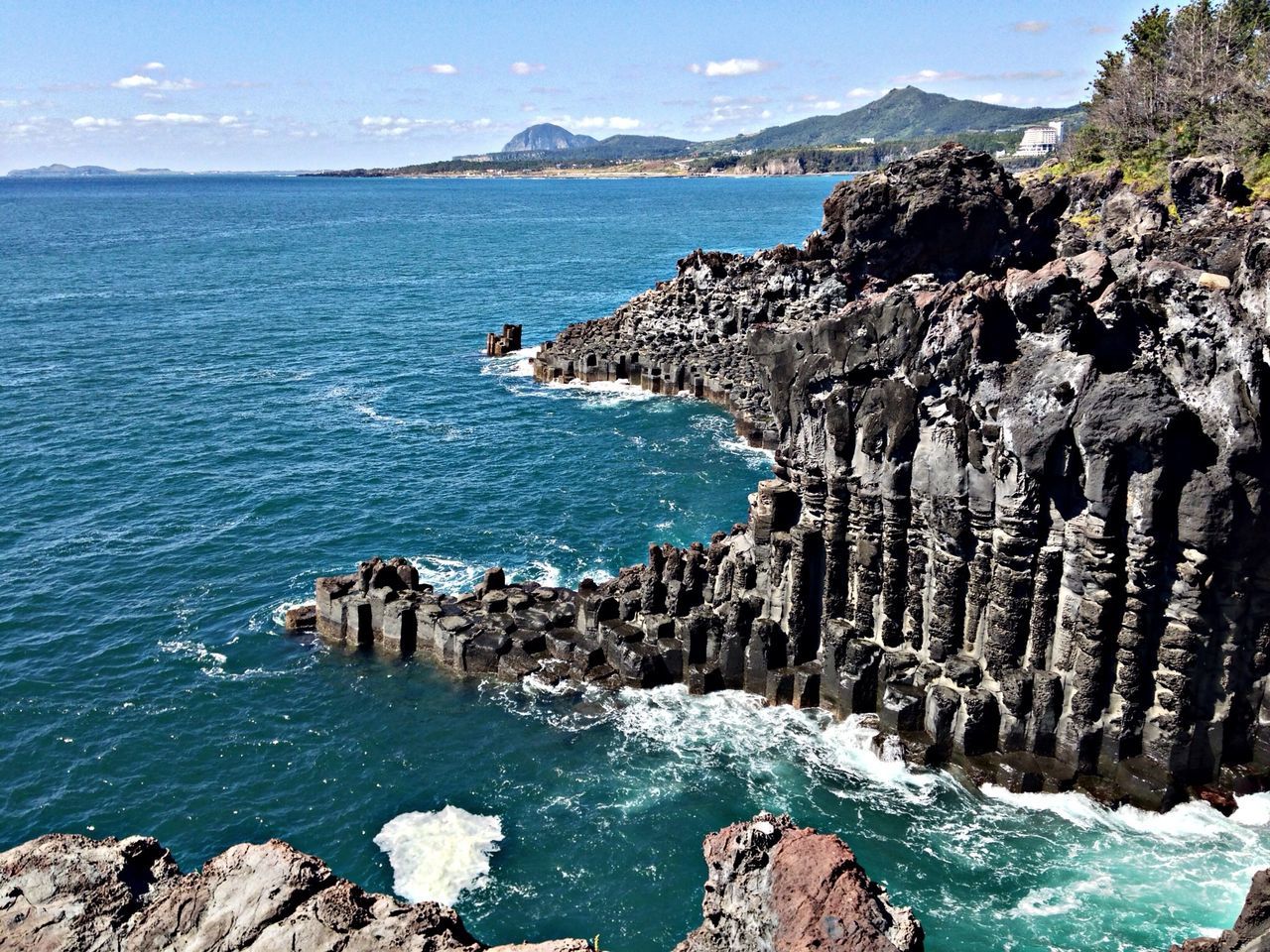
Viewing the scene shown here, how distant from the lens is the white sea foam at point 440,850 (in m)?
29.5

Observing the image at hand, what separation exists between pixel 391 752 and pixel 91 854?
15572mm

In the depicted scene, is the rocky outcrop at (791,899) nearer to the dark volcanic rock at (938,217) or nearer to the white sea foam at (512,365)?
the dark volcanic rock at (938,217)

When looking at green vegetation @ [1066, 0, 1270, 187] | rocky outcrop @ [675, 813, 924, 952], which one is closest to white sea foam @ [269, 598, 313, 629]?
rocky outcrop @ [675, 813, 924, 952]

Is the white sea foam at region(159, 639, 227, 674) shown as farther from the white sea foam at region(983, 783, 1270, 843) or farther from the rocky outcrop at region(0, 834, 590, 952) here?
the white sea foam at region(983, 783, 1270, 843)

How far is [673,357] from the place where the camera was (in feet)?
293

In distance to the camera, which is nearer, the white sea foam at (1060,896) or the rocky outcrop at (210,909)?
the rocky outcrop at (210,909)

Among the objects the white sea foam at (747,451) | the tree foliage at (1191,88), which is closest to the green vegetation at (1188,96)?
the tree foliage at (1191,88)

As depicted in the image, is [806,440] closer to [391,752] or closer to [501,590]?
[501,590]

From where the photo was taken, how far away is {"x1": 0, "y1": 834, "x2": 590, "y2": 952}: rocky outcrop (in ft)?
60.8

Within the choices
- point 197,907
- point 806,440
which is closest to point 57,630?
point 197,907

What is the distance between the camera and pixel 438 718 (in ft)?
125

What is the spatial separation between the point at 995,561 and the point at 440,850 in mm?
20040

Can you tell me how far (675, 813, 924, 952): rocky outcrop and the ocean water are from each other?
405 inches

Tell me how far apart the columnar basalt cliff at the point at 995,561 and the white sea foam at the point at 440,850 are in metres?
9.09
